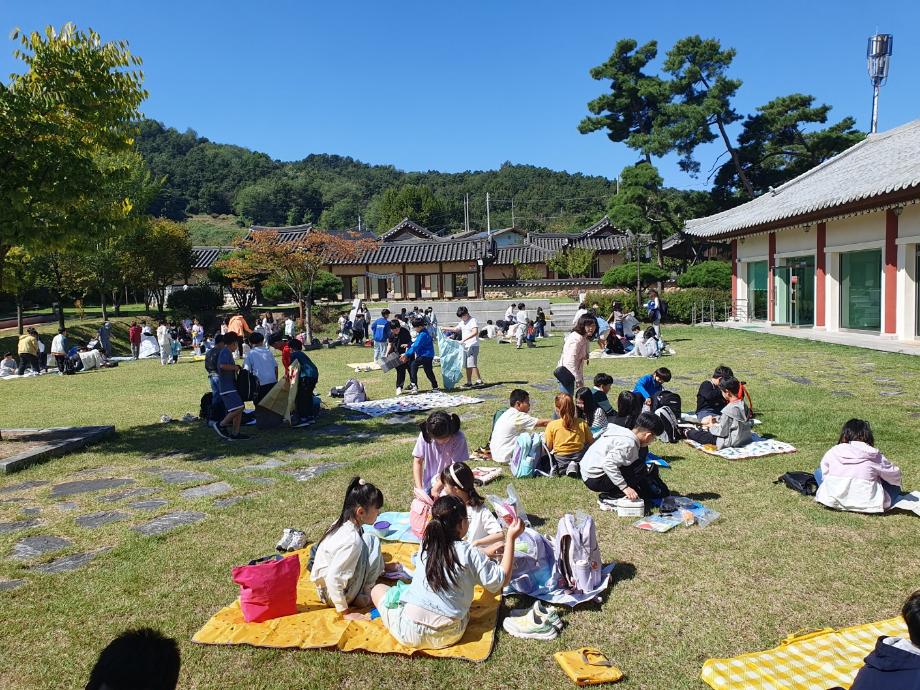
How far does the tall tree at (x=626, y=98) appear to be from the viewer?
32.8 metres

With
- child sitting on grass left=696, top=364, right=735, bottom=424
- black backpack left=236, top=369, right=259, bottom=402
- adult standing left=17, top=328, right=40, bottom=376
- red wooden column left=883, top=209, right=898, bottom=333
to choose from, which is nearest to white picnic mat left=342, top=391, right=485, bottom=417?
black backpack left=236, top=369, right=259, bottom=402

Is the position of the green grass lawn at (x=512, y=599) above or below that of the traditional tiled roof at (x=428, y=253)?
below

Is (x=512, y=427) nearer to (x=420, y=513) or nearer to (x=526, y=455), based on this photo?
(x=526, y=455)

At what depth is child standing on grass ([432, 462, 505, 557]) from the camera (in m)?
4.21

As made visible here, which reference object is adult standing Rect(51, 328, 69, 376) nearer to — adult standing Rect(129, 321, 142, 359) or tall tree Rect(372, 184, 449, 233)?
adult standing Rect(129, 321, 142, 359)

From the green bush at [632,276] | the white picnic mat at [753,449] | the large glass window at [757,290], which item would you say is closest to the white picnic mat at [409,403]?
the white picnic mat at [753,449]

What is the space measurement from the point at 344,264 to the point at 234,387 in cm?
3037

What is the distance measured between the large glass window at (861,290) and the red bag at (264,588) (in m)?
17.9

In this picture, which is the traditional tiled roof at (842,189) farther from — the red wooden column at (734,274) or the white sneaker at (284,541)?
the white sneaker at (284,541)

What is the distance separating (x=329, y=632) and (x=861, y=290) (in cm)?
1881

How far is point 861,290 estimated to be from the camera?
17.9 metres

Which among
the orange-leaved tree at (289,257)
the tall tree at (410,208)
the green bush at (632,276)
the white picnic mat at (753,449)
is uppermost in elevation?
the tall tree at (410,208)

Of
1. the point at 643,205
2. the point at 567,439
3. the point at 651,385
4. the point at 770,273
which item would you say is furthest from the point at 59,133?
the point at 643,205

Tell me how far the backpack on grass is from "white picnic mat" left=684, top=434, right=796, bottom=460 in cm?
341
